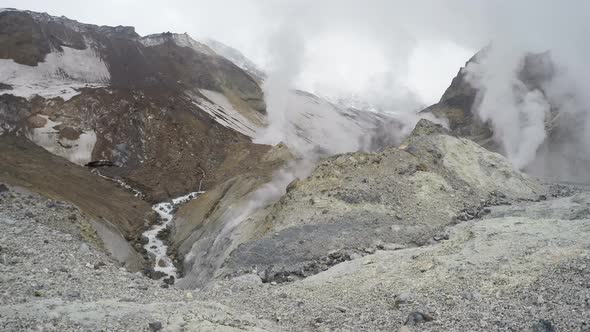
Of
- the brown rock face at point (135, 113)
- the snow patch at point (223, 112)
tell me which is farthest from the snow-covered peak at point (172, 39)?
the snow patch at point (223, 112)

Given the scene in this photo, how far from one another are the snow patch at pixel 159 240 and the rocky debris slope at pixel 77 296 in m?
10.2

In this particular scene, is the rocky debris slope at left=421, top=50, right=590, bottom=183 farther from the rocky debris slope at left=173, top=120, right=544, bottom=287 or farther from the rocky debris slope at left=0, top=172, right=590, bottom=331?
the rocky debris slope at left=0, top=172, right=590, bottom=331

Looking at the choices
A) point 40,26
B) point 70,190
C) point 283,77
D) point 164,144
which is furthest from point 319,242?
point 283,77

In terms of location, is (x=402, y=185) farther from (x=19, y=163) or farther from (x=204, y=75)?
(x=204, y=75)

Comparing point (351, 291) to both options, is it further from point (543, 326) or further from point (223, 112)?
point (223, 112)

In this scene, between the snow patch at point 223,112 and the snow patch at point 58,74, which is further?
the snow patch at point 223,112

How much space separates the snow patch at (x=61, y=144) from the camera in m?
47.6

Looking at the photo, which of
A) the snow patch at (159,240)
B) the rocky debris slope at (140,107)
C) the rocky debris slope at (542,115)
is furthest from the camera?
the rocky debris slope at (140,107)

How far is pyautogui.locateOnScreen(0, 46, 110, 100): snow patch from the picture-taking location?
2174 inches

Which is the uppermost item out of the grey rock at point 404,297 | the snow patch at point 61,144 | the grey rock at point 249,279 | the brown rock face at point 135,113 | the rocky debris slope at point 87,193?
the brown rock face at point 135,113

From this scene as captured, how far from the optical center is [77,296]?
368 inches

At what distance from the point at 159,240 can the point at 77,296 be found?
836 inches

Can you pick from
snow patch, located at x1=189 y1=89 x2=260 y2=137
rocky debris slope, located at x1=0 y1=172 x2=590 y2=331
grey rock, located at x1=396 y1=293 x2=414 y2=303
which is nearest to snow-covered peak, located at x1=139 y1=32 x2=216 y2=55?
snow patch, located at x1=189 y1=89 x2=260 y2=137

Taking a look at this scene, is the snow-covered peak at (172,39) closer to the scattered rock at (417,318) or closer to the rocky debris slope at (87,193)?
the rocky debris slope at (87,193)
